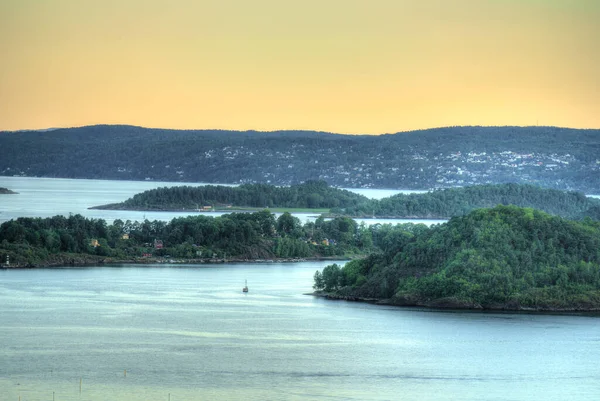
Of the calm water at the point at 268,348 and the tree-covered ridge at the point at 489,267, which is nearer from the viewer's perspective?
the calm water at the point at 268,348

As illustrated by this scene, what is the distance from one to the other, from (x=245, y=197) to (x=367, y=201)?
17.0 m

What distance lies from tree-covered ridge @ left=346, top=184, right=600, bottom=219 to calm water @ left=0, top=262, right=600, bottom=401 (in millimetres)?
84598

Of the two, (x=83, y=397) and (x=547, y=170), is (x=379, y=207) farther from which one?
(x=83, y=397)

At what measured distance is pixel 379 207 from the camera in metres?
146

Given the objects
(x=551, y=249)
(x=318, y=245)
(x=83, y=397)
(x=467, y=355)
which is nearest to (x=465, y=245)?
(x=551, y=249)

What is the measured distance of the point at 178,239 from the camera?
85.9 m

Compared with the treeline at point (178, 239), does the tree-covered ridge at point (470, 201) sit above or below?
above

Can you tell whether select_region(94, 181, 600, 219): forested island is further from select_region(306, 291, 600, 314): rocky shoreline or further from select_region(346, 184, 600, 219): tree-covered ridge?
select_region(306, 291, 600, 314): rocky shoreline

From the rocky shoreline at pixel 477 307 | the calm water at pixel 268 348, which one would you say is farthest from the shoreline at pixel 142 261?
the rocky shoreline at pixel 477 307

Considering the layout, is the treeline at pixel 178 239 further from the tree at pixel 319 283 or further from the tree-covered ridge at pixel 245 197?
the tree-covered ridge at pixel 245 197

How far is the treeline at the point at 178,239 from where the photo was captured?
7688cm

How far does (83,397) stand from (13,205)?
115 meters

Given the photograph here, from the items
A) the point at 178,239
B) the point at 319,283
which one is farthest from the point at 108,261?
the point at 319,283

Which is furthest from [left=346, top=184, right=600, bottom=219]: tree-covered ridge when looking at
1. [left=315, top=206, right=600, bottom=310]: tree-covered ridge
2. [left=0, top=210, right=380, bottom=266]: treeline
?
[left=315, top=206, right=600, bottom=310]: tree-covered ridge
